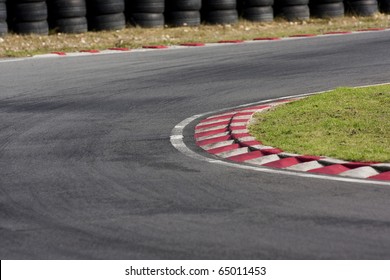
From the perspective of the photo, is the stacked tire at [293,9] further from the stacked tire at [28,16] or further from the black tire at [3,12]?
the black tire at [3,12]

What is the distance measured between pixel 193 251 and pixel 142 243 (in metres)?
0.45

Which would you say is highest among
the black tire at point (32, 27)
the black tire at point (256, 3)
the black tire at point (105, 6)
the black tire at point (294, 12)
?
the black tire at point (105, 6)

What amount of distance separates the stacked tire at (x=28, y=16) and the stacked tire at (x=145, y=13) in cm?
217

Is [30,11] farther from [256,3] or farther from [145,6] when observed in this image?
[256,3]

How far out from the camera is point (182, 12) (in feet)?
84.3

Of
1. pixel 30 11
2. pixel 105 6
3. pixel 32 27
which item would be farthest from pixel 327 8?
pixel 30 11

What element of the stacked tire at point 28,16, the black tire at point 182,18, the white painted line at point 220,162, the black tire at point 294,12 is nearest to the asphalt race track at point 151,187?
the white painted line at point 220,162

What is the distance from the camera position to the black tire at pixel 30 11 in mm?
23172

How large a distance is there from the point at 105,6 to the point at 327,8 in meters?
6.08

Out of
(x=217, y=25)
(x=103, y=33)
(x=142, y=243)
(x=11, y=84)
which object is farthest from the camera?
(x=217, y=25)

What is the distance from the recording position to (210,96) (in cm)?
1611

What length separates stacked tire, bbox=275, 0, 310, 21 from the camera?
27188 millimetres
